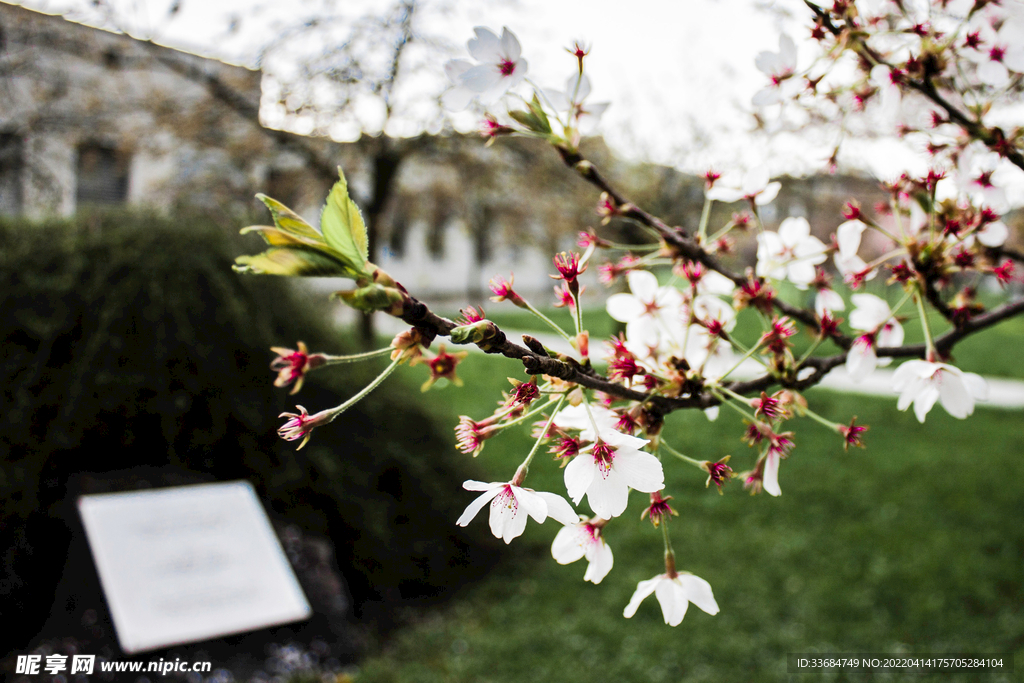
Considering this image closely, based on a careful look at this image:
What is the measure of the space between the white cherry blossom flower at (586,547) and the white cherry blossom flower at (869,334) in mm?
351

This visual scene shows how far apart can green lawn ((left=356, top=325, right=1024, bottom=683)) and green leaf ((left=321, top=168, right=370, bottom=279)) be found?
2596mm

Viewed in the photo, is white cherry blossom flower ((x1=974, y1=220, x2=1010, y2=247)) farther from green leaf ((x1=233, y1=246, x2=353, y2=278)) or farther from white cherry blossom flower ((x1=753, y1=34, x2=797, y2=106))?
green leaf ((x1=233, y1=246, x2=353, y2=278))

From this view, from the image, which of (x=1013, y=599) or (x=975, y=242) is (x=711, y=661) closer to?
(x=1013, y=599)

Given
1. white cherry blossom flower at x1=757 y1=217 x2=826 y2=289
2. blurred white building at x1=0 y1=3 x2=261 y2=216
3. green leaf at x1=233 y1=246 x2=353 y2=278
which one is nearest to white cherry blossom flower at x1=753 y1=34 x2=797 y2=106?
white cherry blossom flower at x1=757 y1=217 x2=826 y2=289

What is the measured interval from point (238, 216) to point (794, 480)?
4088 mm

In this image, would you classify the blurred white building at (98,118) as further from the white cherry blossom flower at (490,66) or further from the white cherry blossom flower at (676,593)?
the white cherry blossom flower at (676,593)

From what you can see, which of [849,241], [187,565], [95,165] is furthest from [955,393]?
[95,165]

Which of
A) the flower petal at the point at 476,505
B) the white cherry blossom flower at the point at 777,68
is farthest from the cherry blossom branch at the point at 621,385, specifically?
the white cherry blossom flower at the point at 777,68

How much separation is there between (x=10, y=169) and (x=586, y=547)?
577 cm

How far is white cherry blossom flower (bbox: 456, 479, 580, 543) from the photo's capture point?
21.9 inches

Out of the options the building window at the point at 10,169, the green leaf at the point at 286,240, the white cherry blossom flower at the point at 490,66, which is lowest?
the building window at the point at 10,169

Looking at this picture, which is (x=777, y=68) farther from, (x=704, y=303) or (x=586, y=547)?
(x=586, y=547)

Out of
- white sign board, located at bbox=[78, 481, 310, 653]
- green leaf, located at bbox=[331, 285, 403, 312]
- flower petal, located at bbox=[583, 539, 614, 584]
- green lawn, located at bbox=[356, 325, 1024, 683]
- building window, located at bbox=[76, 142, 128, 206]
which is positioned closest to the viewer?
green leaf, located at bbox=[331, 285, 403, 312]

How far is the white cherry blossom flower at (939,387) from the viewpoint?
0.72 meters
